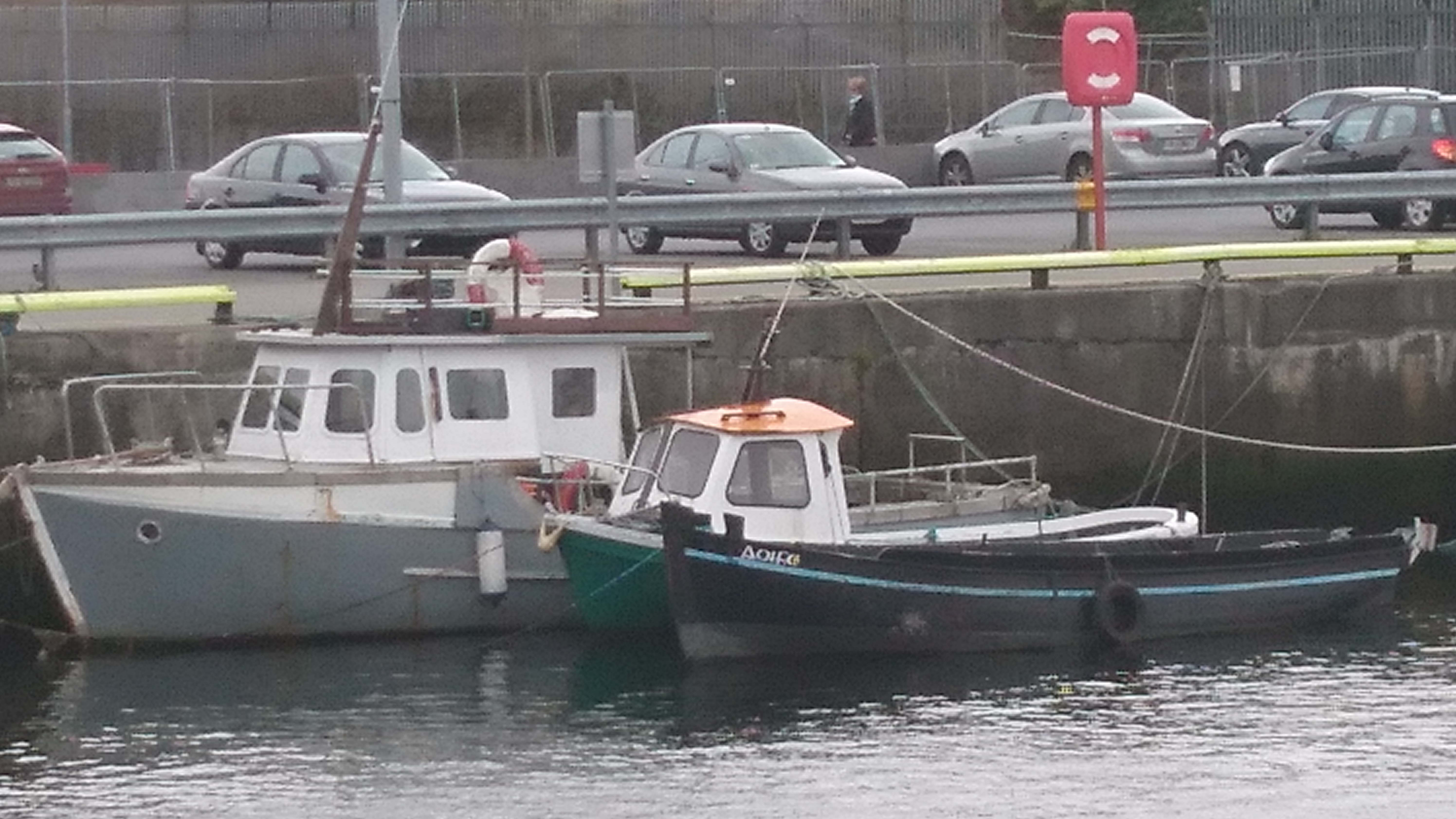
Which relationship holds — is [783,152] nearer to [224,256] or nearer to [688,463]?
[224,256]

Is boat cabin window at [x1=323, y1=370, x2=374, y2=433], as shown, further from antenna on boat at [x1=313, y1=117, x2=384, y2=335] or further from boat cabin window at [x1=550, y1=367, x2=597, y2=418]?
boat cabin window at [x1=550, y1=367, x2=597, y2=418]

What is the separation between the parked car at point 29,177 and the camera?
112 ft

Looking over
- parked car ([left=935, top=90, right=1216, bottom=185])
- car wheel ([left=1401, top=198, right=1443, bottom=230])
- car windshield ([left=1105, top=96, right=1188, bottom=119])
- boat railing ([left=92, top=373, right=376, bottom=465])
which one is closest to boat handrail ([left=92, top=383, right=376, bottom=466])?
boat railing ([left=92, top=373, right=376, bottom=465])

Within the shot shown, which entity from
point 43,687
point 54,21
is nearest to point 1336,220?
point 43,687

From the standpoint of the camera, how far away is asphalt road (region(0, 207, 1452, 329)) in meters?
22.9

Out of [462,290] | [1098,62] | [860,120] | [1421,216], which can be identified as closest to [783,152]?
[1098,62]

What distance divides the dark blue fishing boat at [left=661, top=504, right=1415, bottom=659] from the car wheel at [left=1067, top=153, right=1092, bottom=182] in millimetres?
16542

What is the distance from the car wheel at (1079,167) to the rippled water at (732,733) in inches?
655

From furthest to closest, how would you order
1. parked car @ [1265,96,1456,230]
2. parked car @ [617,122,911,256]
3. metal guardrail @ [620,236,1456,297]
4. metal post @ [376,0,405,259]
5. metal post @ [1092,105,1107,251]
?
1. parked car @ [1265,96,1456,230]
2. parked car @ [617,122,911,256]
3. metal post @ [1092,105,1107,251]
4. metal guardrail @ [620,236,1456,297]
5. metal post @ [376,0,405,259]

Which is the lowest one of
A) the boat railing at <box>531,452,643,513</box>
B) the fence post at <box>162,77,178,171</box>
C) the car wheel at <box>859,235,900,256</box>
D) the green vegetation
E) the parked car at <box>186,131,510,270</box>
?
the boat railing at <box>531,452,643,513</box>

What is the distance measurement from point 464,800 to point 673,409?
265 inches

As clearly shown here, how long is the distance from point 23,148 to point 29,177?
0.39 meters

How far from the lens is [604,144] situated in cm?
2333

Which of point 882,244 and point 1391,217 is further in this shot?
point 1391,217
